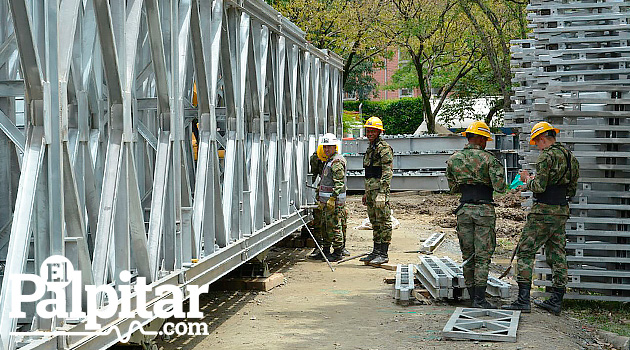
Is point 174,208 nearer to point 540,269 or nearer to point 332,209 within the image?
point 540,269

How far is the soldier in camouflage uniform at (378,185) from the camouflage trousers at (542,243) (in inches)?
138

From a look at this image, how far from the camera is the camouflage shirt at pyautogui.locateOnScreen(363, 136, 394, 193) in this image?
1180cm

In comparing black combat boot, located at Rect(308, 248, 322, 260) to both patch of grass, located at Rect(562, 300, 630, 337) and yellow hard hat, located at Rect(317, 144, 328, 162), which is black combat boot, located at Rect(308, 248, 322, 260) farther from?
patch of grass, located at Rect(562, 300, 630, 337)

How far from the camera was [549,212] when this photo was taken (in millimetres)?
8445

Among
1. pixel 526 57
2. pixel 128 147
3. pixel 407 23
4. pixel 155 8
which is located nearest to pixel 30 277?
pixel 128 147

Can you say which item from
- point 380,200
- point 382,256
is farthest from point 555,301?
point 382,256

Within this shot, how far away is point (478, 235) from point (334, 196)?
3.76 metres

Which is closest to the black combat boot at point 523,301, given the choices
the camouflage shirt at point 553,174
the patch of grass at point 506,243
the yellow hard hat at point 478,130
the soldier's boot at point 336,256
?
the camouflage shirt at point 553,174

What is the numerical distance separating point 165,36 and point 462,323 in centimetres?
410

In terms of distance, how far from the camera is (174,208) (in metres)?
6.40

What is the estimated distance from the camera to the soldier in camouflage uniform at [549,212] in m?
8.38

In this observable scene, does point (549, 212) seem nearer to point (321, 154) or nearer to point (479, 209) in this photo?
point (479, 209)

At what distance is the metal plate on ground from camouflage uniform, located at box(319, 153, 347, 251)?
413 centimetres

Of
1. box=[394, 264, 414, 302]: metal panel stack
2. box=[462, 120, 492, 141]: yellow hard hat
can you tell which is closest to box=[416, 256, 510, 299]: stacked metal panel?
box=[394, 264, 414, 302]: metal panel stack
